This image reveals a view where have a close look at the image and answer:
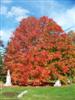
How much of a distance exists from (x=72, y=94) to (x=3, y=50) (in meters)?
6.98

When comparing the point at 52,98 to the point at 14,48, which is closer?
the point at 52,98

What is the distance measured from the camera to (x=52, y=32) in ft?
57.4

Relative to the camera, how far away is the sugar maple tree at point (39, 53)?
1619cm

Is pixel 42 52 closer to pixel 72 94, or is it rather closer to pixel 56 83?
pixel 56 83

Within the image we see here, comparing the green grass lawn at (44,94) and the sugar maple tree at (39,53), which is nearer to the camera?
the green grass lawn at (44,94)

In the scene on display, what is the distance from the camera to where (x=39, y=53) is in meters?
16.4

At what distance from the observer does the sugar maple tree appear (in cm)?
1619

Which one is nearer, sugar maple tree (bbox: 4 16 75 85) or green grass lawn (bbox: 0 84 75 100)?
green grass lawn (bbox: 0 84 75 100)

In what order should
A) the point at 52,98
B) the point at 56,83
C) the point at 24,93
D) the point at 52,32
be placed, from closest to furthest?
the point at 52,98 → the point at 24,93 → the point at 56,83 → the point at 52,32

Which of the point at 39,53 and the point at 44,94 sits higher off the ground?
the point at 39,53

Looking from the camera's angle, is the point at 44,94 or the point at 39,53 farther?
the point at 39,53

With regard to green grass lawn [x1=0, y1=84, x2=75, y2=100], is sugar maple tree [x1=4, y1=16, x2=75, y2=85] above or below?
above

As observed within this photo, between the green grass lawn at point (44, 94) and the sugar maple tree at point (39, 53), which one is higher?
the sugar maple tree at point (39, 53)

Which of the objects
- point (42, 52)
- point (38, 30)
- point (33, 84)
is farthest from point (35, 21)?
point (33, 84)
